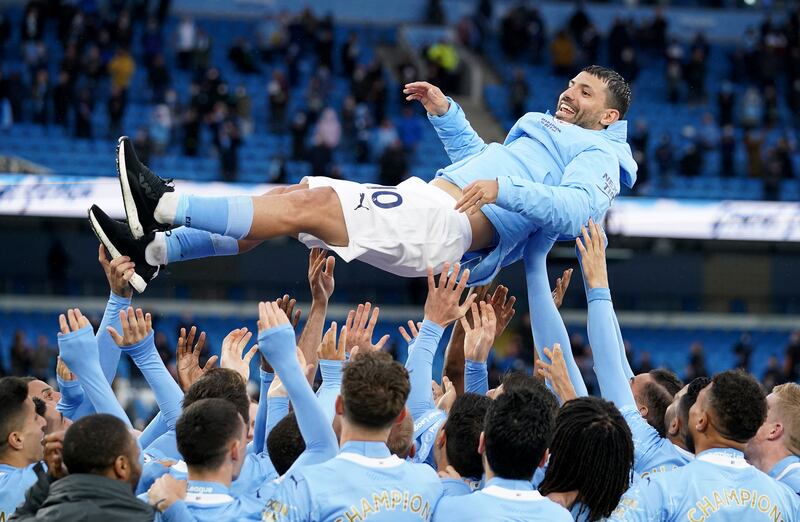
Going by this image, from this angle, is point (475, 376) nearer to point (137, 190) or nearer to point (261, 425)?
point (261, 425)

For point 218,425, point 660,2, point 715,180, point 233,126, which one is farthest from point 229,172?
point 218,425

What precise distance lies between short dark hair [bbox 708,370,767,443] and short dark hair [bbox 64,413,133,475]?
7.25 ft

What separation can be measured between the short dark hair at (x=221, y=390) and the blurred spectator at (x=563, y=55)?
19.8m

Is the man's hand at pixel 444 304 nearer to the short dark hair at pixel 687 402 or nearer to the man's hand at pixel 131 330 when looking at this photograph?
the short dark hair at pixel 687 402

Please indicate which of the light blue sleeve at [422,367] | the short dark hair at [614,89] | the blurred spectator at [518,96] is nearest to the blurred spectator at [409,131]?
the blurred spectator at [518,96]

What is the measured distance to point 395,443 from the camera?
462 centimetres

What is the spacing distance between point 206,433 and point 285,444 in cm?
65

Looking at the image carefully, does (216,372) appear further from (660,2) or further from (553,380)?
(660,2)

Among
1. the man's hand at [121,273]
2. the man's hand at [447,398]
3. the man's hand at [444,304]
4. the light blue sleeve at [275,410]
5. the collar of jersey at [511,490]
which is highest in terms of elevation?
the man's hand at [444,304]

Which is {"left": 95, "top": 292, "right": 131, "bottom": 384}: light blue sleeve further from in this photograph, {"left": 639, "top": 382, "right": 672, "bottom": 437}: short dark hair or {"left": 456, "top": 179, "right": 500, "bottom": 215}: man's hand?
{"left": 639, "top": 382, "right": 672, "bottom": 437}: short dark hair

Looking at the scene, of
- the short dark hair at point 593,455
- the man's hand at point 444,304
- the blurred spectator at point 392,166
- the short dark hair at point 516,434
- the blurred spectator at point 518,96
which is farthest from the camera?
the blurred spectator at point 518,96

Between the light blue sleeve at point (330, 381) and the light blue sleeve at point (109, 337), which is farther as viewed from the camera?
the light blue sleeve at point (109, 337)

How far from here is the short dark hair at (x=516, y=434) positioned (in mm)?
4012

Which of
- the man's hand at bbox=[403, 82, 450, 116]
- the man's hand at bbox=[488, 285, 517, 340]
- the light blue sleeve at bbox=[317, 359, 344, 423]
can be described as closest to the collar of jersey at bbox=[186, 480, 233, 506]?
the light blue sleeve at bbox=[317, 359, 344, 423]
